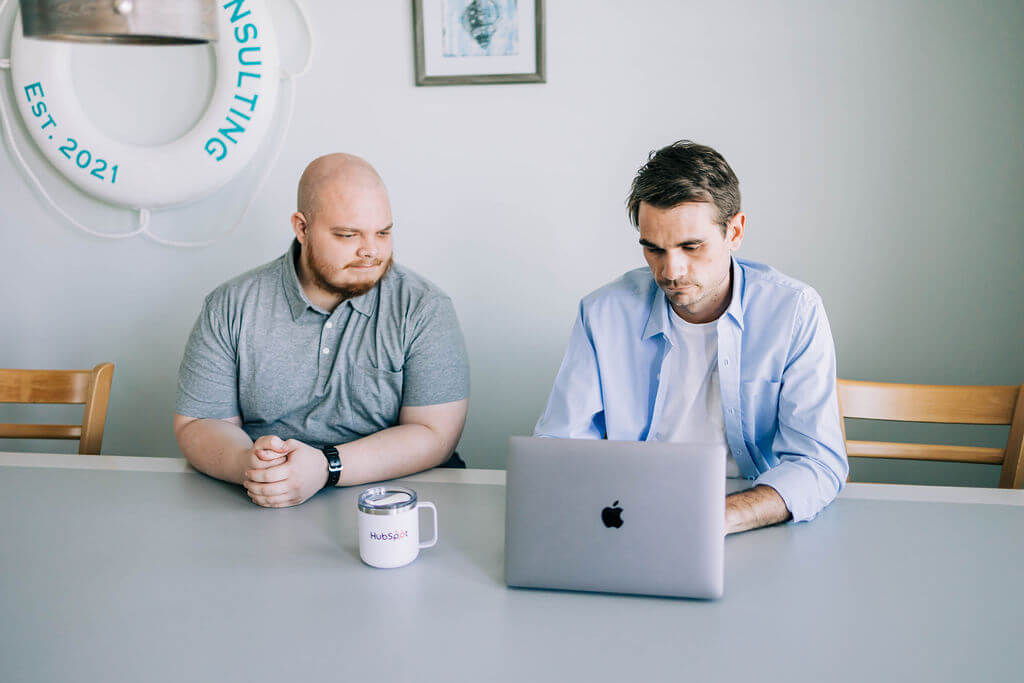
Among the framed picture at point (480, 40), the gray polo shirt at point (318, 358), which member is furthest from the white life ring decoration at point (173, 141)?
the gray polo shirt at point (318, 358)

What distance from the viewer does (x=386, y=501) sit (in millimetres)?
1016

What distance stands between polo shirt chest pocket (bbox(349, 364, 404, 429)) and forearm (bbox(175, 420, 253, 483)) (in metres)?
0.23

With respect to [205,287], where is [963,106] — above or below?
above

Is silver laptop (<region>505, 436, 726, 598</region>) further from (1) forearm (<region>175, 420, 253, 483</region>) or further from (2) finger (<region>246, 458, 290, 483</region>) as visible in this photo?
(1) forearm (<region>175, 420, 253, 483</region>)

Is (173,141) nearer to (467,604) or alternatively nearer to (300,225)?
(300,225)

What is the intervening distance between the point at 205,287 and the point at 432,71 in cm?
83

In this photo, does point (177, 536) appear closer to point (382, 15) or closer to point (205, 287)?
point (205, 287)

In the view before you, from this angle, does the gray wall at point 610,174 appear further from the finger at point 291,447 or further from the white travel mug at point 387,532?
the white travel mug at point 387,532

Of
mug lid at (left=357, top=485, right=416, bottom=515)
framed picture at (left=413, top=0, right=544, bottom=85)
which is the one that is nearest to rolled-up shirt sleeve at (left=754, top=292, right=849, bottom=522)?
mug lid at (left=357, top=485, right=416, bottom=515)

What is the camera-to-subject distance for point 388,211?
157cm

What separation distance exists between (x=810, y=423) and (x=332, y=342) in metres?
0.89

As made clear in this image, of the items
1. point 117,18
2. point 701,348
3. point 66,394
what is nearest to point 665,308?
point 701,348

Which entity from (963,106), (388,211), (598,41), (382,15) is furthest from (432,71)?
(963,106)

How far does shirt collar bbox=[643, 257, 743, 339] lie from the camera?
1.36 meters
